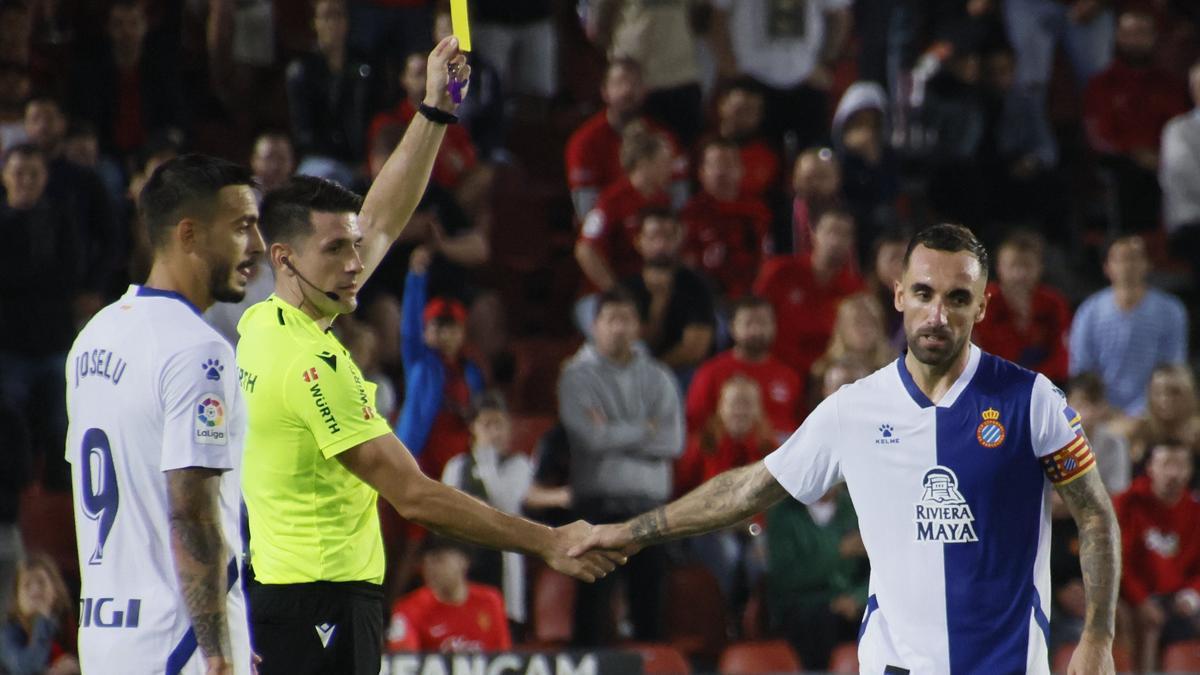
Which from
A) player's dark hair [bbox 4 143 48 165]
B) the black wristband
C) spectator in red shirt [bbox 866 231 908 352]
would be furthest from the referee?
spectator in red shirt [bbox 866 231 908 352]

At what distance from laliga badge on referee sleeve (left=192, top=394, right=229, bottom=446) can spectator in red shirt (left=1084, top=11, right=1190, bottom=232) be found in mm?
11815

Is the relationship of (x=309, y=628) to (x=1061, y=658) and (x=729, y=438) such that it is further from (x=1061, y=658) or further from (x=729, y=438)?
(x=1061, y=658)

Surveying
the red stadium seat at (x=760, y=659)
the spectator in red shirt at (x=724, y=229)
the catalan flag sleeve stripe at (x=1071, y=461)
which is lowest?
the red stadium seat at (x=760, y=659)

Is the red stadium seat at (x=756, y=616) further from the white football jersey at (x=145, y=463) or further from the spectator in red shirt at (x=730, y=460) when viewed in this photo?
the white football jersey at (x=145, y=463)

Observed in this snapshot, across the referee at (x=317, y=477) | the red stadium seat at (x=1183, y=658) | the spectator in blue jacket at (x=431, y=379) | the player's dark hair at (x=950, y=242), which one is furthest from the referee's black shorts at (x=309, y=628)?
the red stadium seat at (x=1183, y=658)

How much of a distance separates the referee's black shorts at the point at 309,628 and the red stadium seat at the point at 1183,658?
22.7ft

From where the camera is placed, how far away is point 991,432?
5680 mm

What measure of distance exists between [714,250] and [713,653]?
11.2ft

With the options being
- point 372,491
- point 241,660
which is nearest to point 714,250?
point 372,491

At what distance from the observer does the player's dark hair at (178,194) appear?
5.44m

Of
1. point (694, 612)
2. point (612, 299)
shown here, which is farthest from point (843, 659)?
point (612, 299)

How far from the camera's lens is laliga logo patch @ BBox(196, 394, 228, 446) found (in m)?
5.16

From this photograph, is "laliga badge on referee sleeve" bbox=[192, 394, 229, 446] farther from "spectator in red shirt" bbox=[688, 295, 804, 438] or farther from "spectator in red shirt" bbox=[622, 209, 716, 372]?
"spectator in red shirt" bbox=[622, 209, 716, 372]

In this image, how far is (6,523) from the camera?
33.8ft
